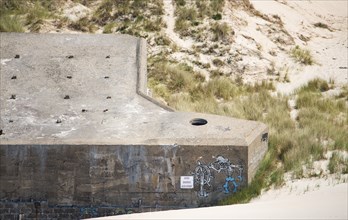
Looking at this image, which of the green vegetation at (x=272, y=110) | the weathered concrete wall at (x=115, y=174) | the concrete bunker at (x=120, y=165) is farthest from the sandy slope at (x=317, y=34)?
the weathered concrete wall at (x=115, y=174)

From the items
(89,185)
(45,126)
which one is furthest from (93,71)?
(89,185)

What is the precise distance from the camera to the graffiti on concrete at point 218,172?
929 centimetres

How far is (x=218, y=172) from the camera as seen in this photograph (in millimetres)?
9328

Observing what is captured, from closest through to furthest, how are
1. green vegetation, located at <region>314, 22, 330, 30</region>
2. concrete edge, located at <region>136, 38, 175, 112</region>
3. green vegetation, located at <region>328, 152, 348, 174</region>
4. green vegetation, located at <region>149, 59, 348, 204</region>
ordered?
green vegetation, located at <region>328, 152, 348, 174</region> < green vegetation, located at <region>149, 59, 348, 204</region> < concrete edge, located at <region>136, 38, 175, 112</region> < green vegetation, located at <region>314, 22, 330, 30</region>

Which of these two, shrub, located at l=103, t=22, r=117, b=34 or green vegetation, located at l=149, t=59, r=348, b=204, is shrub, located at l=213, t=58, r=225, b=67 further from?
shrub, located at l=103, t=22, r=117, b=34

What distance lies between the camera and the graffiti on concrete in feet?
30.5

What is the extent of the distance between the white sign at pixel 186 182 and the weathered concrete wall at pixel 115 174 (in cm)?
6

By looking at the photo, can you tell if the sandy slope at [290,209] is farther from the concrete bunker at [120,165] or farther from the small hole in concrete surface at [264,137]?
the small hole in concrete surface at [264,137]

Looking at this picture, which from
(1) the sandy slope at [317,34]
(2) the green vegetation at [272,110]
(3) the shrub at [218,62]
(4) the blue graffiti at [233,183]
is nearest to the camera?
(4) the blue graffiti at [233,183]

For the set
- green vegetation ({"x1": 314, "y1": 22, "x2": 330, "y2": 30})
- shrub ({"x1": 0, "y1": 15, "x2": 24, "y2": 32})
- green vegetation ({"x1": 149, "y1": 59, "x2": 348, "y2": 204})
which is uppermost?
shrub ({"x1": 0, "y1": 15, "x2": 24, "y2": 32})

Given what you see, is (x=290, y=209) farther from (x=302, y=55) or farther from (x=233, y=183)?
(x=302, y=55)

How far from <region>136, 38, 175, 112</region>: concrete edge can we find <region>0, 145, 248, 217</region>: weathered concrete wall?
1.86 metres

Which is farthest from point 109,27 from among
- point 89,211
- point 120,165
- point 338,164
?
point 338,164

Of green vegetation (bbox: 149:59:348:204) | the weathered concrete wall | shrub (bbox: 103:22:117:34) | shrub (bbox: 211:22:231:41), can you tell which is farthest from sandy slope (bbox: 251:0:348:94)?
the weathered concrete wall
